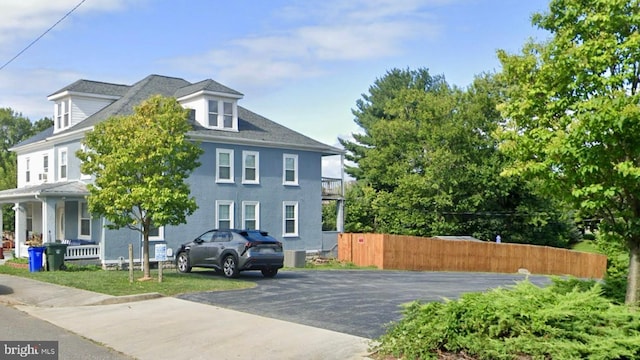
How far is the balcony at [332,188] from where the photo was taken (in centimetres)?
3588

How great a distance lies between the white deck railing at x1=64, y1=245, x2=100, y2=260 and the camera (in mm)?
26062

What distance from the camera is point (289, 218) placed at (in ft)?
109

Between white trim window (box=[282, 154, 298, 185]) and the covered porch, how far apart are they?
951 centimetres

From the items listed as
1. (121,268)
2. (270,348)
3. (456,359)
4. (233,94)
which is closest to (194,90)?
(233,94)

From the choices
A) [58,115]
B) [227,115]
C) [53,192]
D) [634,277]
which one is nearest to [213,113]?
[227,115]

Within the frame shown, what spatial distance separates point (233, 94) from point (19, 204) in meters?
10.7

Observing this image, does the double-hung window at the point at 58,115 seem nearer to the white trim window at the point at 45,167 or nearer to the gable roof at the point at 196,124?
the gable roof at the point at 196,124

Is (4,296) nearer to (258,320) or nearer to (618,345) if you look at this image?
(258,320)

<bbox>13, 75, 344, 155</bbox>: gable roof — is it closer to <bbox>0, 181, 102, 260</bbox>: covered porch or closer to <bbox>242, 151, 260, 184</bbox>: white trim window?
<bbox>242, 151, 260, 184</bbox>: white trim window

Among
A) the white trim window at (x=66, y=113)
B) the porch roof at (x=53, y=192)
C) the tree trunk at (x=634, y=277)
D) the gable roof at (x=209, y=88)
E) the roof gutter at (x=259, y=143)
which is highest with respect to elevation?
the gable roof at (x=209, y=88)

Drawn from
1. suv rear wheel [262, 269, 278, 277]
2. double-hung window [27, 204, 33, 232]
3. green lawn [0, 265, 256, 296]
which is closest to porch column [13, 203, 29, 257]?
double-hung window [27, 204, 33, 232]

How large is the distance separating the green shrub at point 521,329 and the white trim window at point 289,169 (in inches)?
950

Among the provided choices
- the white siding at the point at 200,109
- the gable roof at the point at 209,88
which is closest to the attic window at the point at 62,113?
the gable roof at the point at 209,88

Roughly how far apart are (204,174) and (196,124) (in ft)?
7.85
